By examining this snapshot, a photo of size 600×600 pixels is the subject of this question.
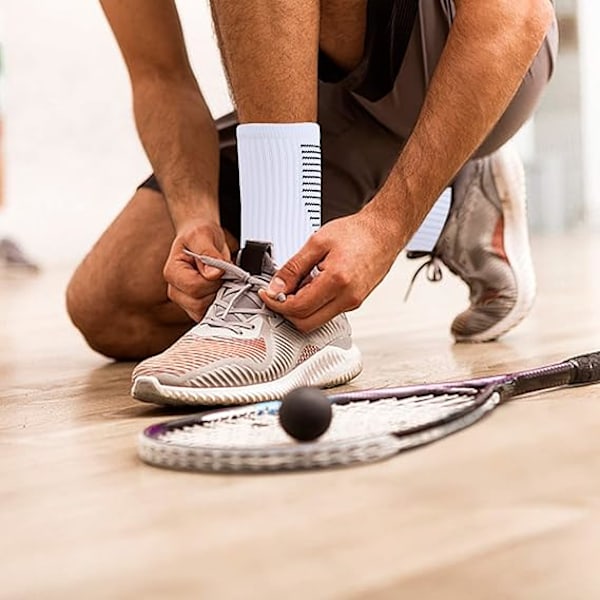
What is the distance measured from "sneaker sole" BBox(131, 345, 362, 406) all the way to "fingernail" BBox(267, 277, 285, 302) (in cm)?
9

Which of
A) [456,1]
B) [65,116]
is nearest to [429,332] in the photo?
[456,1]

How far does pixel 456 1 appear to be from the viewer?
4.68 ft

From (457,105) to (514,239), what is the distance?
25.0 inches

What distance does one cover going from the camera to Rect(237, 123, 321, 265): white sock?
1.37 m

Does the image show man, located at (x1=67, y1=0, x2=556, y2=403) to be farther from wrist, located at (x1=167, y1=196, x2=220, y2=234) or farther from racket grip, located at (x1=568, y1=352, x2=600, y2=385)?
racket grip, located at (x1=568, y1=352, x2=600, y2=385)

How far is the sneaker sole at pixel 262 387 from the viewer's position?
123 cm

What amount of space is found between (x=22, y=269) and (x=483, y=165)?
11.8 ft

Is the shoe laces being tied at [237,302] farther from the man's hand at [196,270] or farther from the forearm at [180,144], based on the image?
the forearm at [180,144]

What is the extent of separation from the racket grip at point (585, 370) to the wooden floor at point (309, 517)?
18mm

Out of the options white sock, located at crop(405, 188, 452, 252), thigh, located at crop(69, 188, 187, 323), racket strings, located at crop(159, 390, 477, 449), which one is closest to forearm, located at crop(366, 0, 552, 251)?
racket strings, located at crop(159, 390, 477, 449)

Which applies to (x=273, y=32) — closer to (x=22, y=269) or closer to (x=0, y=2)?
(x=22, y=269)

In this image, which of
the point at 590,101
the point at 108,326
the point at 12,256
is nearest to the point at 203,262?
the point at 108,326

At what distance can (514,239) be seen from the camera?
77.2 inches

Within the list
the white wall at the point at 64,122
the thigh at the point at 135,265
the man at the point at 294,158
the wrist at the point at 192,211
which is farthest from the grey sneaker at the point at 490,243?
the white wall at the point at 64,122
